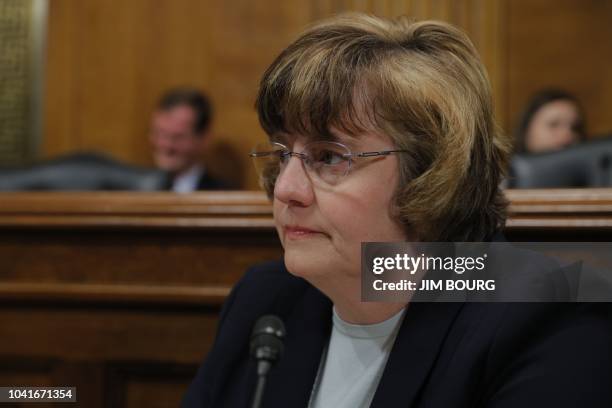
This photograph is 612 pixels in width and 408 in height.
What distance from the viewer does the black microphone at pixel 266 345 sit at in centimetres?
101

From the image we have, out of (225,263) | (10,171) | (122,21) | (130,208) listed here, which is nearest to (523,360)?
(225,263)

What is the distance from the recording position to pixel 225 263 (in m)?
1.53

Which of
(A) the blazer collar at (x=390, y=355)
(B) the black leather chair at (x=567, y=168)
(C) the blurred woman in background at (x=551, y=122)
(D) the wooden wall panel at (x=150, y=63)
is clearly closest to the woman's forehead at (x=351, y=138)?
(A) the blazer collar at (x=390, y=355)

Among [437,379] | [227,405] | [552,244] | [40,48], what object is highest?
[40,48]

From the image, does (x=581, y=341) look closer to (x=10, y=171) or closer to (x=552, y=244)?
(x=552, y=244)

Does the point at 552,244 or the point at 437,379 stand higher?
the point at 552,244

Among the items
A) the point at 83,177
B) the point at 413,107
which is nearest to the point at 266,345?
the point at 413,107

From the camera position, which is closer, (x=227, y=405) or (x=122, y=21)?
(x=227, y=405)

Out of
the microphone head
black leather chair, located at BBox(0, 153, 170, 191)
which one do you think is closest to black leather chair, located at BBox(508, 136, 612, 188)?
black leather chair, located at BBox(0, 153, 170, 191)

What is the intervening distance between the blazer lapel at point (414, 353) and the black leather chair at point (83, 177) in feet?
5.35

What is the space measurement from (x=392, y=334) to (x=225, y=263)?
0.46 meters

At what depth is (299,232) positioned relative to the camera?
3.70 feet

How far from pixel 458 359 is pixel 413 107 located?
340 mm

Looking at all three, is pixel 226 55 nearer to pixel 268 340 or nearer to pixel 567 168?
pixel 567 168
